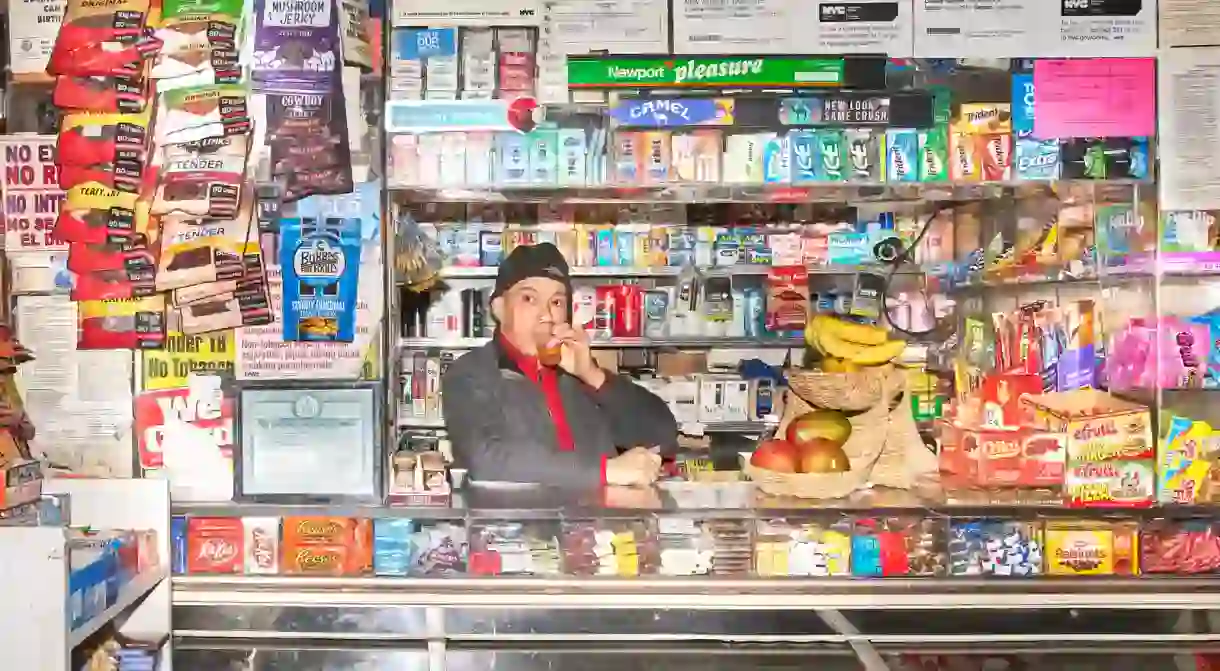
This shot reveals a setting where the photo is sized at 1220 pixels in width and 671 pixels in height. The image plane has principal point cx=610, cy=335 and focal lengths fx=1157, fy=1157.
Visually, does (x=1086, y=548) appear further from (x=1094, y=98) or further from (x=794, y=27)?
(x=794, y=27)

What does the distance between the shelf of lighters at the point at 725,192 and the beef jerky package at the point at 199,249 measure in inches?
17.0

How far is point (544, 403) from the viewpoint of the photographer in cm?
340

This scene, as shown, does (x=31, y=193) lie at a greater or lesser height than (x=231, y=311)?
greater

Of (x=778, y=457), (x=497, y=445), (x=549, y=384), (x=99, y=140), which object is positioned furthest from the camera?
(x=549, y=384)

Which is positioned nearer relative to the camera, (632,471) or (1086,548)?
(1086,548)

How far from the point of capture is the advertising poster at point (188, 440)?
3.13m

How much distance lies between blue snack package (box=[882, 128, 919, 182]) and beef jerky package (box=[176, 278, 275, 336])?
172cm

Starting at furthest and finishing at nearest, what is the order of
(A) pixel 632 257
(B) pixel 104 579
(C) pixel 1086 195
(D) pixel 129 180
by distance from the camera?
(A) pixel 632 257
(C) pixel 1086 195
(D) pixel 129 180
(B) pixel 104 579

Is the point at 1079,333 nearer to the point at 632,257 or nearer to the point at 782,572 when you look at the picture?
the point at 782,572

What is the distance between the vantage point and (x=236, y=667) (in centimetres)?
312

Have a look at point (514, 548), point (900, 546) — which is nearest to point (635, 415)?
point (514, 548)

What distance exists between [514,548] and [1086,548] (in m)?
1.54

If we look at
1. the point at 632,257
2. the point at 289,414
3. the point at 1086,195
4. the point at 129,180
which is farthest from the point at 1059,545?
the point at 129,180

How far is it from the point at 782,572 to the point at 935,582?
15.9 inches
